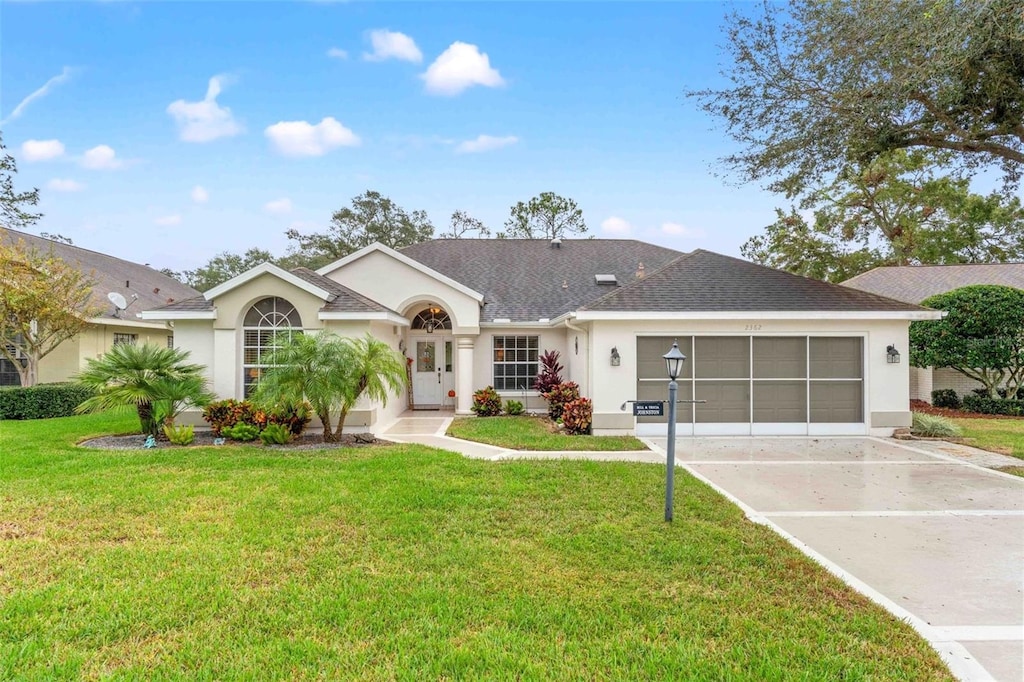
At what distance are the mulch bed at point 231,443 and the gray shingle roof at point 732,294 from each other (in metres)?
5.92

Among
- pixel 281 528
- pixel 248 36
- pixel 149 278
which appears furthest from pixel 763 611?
pixel 149 278

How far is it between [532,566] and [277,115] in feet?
60.6

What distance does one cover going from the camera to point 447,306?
49.2 feet

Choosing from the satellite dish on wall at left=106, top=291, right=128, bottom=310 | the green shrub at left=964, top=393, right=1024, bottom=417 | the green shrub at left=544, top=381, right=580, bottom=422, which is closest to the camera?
the green shrub at left=544, top=381, right=580, bottom=422

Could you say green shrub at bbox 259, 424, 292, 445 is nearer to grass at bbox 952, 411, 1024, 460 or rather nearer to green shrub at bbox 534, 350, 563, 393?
green shrub at bbox 534, 350, 563, 393

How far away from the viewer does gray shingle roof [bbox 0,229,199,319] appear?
1883 cm

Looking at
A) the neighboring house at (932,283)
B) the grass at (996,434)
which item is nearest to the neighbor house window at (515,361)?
the grass at (996,434)

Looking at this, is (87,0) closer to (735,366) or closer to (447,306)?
(447,306)

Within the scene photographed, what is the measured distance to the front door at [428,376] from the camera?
16.5 m

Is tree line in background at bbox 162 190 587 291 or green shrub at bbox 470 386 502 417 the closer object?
green shrub at bbox 470 386 502 417

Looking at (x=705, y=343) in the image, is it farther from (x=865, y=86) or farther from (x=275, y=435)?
(x=275, y=435)

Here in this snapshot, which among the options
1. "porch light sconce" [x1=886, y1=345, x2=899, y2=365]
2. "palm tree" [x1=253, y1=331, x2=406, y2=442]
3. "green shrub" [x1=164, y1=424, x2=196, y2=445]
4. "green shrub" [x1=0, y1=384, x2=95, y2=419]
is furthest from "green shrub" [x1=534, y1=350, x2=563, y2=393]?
"green shrub" [x1=0, y1=384, x2=95, y2=419]

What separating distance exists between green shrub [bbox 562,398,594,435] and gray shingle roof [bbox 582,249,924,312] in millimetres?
2358

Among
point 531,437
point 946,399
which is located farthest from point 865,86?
point 946,399
